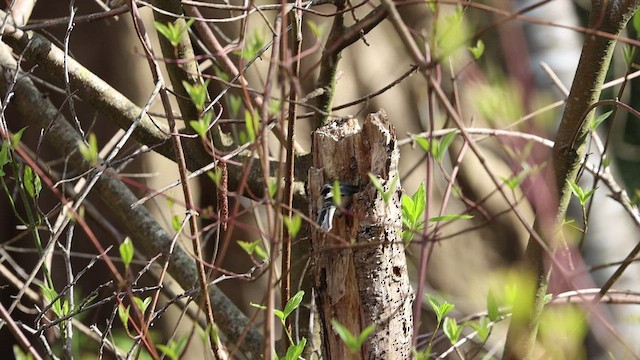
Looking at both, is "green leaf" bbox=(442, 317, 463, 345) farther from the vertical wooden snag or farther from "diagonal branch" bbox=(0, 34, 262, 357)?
"diagonal branch" bbox=(0, 34, 262, 357)

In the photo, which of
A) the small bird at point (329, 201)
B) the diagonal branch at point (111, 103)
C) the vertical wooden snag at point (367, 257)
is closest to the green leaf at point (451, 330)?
the vertical wooden snag at point (367, 257)

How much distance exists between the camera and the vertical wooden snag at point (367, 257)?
0.89m

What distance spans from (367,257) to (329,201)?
83 mm

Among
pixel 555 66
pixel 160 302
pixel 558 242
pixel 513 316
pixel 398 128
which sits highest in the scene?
pixel 555 66

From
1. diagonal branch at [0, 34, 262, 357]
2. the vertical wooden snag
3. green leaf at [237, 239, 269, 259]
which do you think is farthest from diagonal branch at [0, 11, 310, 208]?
the vertical wooden snag

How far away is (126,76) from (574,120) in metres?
1.09

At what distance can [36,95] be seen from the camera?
57.6 inches

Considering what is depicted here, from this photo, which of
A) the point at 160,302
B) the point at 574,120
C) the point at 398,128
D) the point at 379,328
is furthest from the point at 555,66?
the point at 379,328

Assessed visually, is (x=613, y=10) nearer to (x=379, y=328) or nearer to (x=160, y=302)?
(x=379, y=328)

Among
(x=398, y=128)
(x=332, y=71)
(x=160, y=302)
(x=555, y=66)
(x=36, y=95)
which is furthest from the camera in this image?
(x=398, y=128)

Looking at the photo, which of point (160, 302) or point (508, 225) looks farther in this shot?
point (508, 225)

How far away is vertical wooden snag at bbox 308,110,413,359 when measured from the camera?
2.91 ft

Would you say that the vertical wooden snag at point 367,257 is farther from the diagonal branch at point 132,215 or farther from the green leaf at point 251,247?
the diagonal branch at point 132,215

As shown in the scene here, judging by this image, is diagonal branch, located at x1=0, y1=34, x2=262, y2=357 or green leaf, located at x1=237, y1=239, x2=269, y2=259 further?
diagonal branch, located at x1=0, y1=34, x2=262, y2=357
